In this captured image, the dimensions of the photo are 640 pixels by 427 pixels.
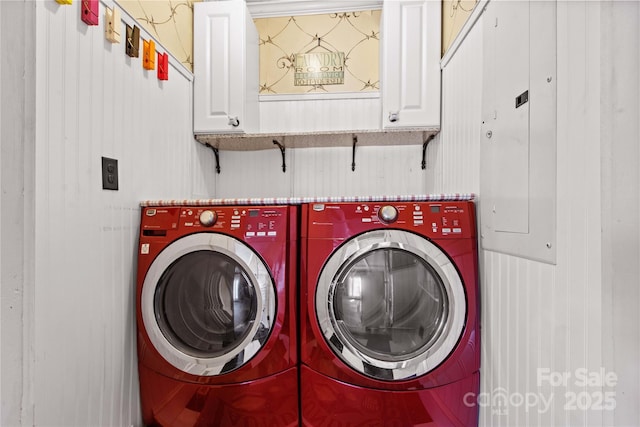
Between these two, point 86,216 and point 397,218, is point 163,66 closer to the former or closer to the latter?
point 86,216

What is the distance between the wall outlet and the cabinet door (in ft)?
4.59

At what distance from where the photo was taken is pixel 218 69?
1.71 m

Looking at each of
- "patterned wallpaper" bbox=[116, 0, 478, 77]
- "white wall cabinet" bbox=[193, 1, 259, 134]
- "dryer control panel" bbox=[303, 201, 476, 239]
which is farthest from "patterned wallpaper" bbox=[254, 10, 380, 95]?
"dryer control panel" bbox=[303, 201, 476, 239]

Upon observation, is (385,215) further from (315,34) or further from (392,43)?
(315,34)

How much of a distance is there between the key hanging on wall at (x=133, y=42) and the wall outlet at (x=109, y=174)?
0.49 meters

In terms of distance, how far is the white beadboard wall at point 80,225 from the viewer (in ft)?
2.62

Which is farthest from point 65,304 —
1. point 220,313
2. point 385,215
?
point 385,215

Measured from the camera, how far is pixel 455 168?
138cm

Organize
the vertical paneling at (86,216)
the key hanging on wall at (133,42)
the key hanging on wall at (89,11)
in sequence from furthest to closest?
the key hanging on wall at (133,42) < the key hanging on wall at (89,11) < the vertical paneling at (86,216)

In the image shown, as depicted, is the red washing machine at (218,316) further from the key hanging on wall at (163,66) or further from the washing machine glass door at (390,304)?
the key hanging on wall at (163,66)

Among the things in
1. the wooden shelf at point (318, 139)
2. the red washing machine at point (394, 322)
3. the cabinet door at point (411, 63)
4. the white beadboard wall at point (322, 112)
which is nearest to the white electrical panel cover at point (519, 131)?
the red washing machine at point (394, 322)

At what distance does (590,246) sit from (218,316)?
1.25 m

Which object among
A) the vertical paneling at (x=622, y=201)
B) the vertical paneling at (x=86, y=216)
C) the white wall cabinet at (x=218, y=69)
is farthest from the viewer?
the white wall cabinet at (x=218, y=69)

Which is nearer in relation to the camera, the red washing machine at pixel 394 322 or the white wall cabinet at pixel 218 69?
the red washing machine at pixel 394 322
